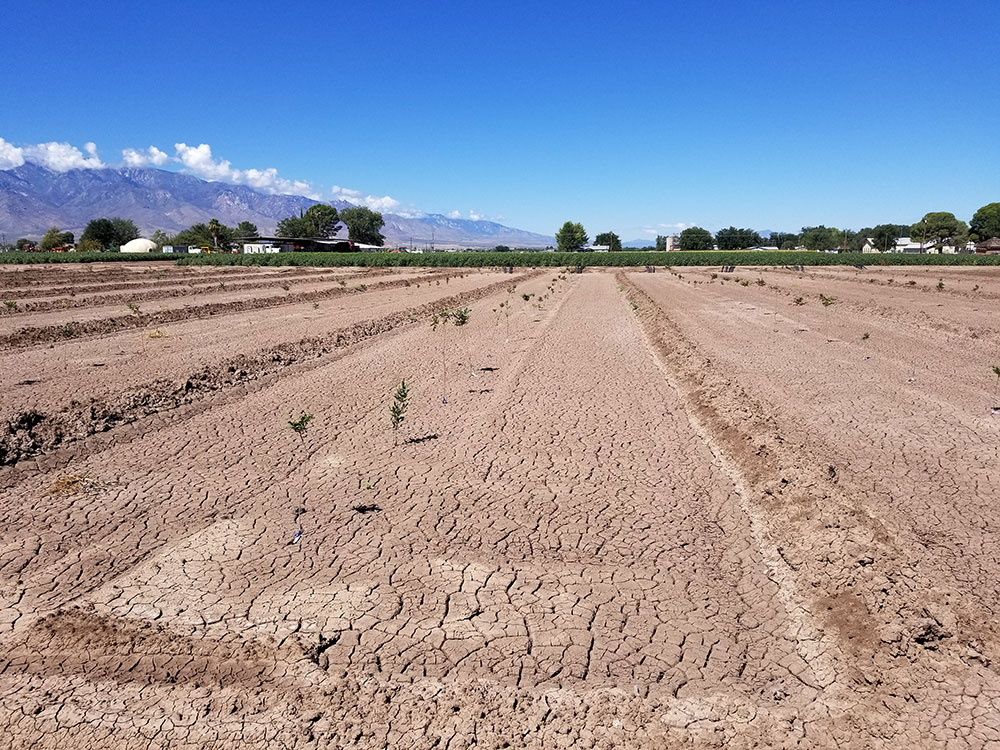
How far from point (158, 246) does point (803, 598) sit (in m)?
144

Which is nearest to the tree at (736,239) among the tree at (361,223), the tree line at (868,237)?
the tree line at (868,237)

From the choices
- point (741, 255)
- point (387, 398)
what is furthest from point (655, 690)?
point (741, 255)

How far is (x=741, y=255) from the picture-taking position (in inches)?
3745

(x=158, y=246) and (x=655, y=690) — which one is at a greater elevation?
(x=158, y=246)

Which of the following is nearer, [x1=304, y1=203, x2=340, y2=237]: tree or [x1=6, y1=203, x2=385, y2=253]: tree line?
[x1=6, y1=203, x2=385, y2=253]: tree line

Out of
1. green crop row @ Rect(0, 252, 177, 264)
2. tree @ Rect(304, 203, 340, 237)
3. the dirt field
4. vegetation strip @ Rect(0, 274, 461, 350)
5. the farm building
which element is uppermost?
tree @ Rect(304, 203, 340, 237)

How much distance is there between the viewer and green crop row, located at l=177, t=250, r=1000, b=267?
75.2 m

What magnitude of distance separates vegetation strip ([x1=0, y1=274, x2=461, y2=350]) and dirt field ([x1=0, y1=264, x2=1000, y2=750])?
17.4 ft

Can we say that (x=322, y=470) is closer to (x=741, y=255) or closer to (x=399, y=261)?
(x=399, y=261)

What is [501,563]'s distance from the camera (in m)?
4.40

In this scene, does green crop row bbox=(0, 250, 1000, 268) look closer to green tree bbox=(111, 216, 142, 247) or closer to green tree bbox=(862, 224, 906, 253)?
green tree bbox=(111, 216, 142, 247)

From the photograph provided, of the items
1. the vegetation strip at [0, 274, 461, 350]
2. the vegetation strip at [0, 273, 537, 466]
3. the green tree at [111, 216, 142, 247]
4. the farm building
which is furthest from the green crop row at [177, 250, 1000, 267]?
the vegetation strip at [0, 273, 537, 466]

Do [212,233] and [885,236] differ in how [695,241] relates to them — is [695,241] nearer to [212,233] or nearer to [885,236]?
[885,236]

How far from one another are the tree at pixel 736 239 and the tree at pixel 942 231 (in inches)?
1476
